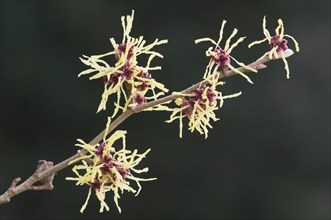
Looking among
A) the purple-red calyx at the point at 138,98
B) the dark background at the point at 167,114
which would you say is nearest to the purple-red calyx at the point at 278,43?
the purple-red calyx at the point at 138,98

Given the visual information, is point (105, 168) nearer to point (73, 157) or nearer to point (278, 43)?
point (73, 157)

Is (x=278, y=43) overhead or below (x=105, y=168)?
overhead

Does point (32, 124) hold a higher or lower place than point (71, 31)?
lower

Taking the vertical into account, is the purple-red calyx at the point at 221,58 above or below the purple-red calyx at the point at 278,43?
below

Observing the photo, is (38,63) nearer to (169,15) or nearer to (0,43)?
(0,43)

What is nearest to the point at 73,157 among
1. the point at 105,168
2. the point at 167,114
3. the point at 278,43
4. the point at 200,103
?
the point at 105,168

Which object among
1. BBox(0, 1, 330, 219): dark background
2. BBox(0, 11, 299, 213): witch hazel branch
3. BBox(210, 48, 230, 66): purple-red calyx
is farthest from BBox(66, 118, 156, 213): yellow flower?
BBox(0, 1, 330, 219): dark background

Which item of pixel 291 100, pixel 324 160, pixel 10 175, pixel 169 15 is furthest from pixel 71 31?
pixel 324 160

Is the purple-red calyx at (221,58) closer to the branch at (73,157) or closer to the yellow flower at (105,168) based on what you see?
the branch at (73,157)

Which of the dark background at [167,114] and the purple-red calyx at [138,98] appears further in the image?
the dark background at [167,114]
